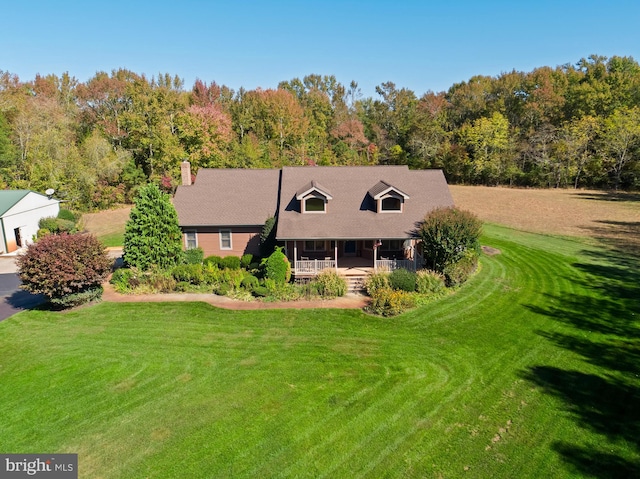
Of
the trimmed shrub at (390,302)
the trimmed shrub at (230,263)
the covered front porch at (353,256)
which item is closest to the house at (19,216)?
the trimmed shrub at (230,263)

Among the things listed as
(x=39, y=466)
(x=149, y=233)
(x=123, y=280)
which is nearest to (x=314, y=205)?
(x=149, y=233)

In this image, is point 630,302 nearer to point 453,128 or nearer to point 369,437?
point 369,437

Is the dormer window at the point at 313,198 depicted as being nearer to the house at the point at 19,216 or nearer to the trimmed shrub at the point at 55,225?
the trimmed shrub at the point at 55,225

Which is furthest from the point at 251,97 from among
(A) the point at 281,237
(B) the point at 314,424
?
(B) the point at 314,424

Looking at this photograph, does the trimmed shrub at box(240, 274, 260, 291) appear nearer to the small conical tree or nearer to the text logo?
the small conical tree

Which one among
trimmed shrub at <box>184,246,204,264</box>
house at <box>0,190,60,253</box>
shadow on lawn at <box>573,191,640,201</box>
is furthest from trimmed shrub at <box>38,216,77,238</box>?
shadow on lawn at <box>573,191,640,201</box>

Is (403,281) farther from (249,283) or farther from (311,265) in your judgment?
(249,283)
